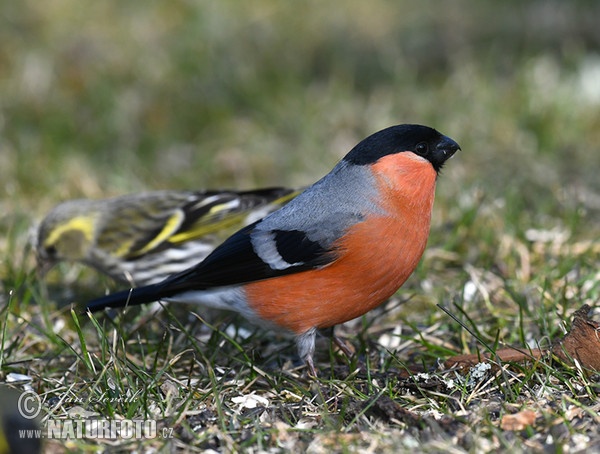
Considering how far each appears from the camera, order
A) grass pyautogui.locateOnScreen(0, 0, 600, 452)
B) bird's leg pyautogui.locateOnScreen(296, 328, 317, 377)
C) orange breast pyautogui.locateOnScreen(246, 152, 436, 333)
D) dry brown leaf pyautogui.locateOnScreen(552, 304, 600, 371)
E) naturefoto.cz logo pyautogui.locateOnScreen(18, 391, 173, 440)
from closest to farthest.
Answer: naturefoto.cz logo pyautogui.locateOnScreen(18, 391, 173, 440), grass pyautogui.locateOnScreen(0, 0, 600, 452), dry brown leaf pyautogui.locateOnScreen(552, 304, 600, 371), orange breast pyautogui.locateOnScreen(246, 152, 436, 333), bird's leg pyautogui.locateOnScreen(296, 328, 317, 377)

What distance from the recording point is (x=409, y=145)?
14.3ft

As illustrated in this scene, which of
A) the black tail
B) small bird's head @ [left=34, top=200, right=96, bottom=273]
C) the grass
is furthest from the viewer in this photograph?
small bird's head @ [left=34, top=200, right=96, bottom=273]

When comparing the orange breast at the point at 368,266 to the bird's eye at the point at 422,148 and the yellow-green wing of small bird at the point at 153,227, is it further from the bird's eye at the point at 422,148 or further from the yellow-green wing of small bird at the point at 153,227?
the yellow-green wing of small bird at the point at 153,227

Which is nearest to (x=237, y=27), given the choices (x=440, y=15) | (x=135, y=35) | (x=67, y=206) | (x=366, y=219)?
(x=135, y=35)

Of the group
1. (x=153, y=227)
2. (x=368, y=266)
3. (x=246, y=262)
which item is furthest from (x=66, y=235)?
(x=368, y=266)

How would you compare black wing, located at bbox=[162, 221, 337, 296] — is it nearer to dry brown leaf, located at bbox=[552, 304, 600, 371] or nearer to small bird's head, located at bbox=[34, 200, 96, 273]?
dry brown leaf, located at bbox=[552, 304, 600, 371]

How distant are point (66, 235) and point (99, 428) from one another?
93.1 inches

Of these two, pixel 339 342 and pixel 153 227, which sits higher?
pixel 153 227

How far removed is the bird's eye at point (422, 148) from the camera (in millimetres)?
4367

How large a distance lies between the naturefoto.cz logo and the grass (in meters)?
0.06

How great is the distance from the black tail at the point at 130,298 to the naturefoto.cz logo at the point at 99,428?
0.82 meters

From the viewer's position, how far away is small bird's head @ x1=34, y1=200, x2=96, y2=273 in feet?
18.8

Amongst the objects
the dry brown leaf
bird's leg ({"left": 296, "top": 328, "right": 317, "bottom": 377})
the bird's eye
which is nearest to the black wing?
bird's leg ({"left": 296, "top": 328, "right": 317, "bottom": 377})

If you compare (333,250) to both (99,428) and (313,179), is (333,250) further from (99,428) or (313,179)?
(313,179)
